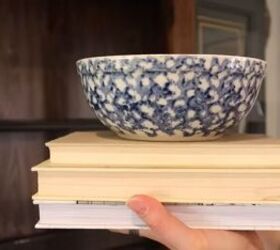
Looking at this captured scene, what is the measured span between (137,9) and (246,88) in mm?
429

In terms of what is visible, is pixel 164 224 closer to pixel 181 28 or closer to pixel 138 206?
pixel 138 206

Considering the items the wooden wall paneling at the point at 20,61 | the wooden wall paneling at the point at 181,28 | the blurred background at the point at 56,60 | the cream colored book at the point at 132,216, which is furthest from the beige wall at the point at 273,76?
the cream colored book at the point at 132,216

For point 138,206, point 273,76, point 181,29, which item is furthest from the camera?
point 273,76

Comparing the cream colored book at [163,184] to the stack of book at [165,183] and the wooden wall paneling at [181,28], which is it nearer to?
the stack of book at [165,183]

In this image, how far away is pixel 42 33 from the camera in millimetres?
718

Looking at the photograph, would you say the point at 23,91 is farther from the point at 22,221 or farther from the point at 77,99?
the point at 22,221

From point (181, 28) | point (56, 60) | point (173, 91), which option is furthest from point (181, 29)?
point (173, 91)

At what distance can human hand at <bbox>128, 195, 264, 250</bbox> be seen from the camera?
329 millimetres

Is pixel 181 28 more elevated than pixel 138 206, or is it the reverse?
pixel 181 28

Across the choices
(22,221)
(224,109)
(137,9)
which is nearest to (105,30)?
(137,9)

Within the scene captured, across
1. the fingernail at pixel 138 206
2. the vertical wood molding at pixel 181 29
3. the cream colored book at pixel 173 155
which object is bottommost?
the fingernail at pixel 138 206

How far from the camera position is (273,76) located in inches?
33.8

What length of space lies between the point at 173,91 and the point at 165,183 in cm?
7

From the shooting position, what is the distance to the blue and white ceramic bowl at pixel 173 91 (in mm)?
336
